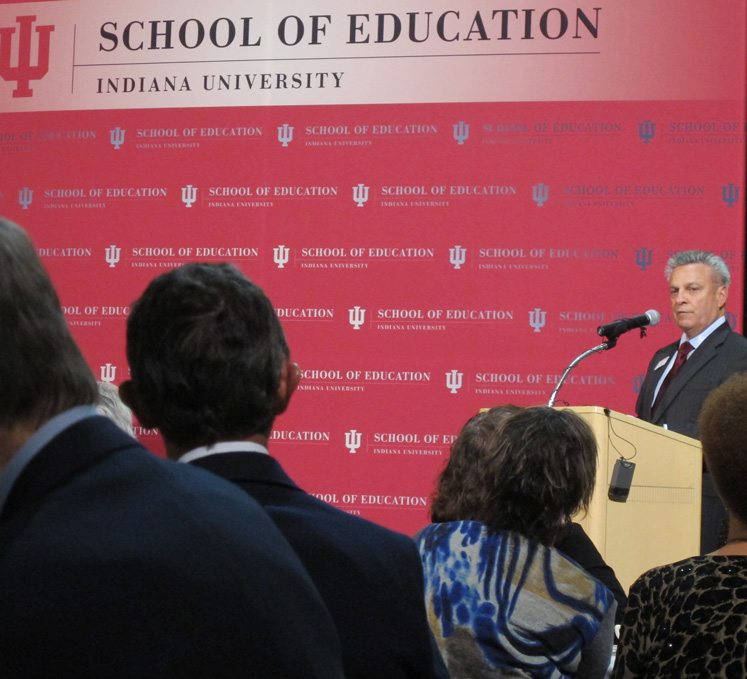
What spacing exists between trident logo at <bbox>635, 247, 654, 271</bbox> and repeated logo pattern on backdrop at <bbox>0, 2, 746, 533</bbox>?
0.05ft

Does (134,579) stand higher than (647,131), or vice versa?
(647,131)

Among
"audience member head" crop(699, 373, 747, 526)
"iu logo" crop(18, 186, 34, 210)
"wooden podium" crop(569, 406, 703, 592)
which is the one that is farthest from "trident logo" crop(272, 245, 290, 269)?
"audience member head" crop(699, 373, 747, 526)

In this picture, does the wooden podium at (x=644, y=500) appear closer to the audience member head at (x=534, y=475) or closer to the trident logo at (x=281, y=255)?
the audience member head at (x=534, y=475)

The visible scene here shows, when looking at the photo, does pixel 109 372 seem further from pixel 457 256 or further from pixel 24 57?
pixel 457 256

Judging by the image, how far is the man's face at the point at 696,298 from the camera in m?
4.40

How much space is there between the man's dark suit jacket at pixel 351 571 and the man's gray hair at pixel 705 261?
12.1ft

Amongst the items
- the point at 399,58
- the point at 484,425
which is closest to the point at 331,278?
the point at 399,58

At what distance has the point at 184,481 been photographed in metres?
0.67

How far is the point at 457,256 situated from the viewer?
16.9 feet

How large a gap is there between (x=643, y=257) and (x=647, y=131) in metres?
0.65

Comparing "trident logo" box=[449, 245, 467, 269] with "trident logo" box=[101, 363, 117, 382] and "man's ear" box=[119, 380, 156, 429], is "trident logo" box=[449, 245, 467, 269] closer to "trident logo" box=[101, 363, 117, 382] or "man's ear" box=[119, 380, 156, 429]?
"trident logo" box=[101, 363, 117, 382]

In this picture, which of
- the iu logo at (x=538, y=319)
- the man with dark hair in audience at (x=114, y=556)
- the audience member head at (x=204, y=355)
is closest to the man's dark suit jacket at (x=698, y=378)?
the iu logo at (x=538, y=319)

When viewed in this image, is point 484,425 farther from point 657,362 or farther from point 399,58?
point 399,58

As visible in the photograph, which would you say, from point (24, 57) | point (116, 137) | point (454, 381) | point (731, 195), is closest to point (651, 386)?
point (454, 381)
